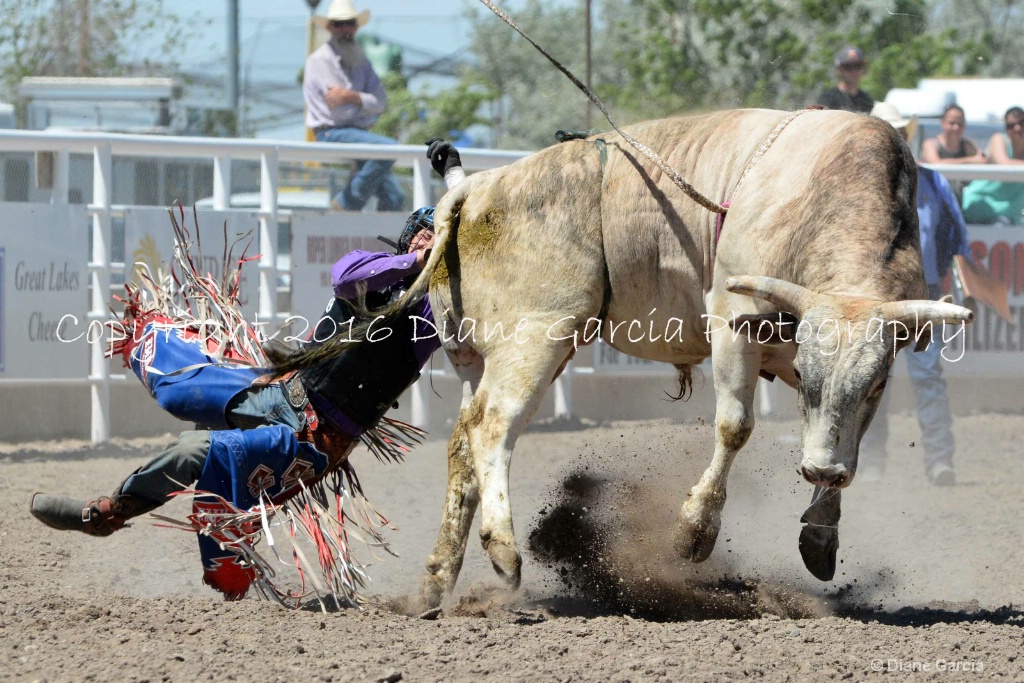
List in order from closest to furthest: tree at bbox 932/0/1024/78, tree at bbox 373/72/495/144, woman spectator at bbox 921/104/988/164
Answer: woman spectator at bbox 921/104/988/164, tree at bbox 932/0/1024/78, tree at bbox 373/72/495/144

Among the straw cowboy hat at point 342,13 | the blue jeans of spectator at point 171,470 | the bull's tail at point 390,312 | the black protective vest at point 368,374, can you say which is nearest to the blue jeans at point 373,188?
the straw cowboy hat at point 342,13

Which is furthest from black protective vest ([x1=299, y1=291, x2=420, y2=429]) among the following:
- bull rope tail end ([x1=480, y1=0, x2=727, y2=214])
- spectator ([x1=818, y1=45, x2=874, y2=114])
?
spectator ([x1=818, y1=45, x2=874, y2=114])

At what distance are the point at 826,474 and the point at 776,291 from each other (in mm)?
519

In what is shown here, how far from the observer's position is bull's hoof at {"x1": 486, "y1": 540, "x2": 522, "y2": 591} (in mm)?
3836

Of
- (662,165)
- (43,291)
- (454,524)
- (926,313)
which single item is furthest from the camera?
(43,291)

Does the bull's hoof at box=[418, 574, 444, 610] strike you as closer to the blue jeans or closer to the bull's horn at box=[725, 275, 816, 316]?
the bull's horn at box=[725, 275, 816, 316]

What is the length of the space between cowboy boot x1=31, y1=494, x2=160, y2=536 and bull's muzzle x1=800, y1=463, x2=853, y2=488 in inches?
78.7

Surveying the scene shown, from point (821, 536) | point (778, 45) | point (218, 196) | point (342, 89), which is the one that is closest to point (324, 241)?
point (218, 196)

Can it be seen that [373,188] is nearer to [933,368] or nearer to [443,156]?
[443,156]

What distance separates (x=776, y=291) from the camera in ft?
11.7

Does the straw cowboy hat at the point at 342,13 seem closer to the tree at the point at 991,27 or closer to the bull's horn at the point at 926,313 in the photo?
the bull's horn at the point at 926,313

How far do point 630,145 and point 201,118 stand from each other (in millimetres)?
16721

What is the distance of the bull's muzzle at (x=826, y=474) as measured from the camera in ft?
11.2

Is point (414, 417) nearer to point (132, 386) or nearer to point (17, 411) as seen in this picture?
point (132, 386)
